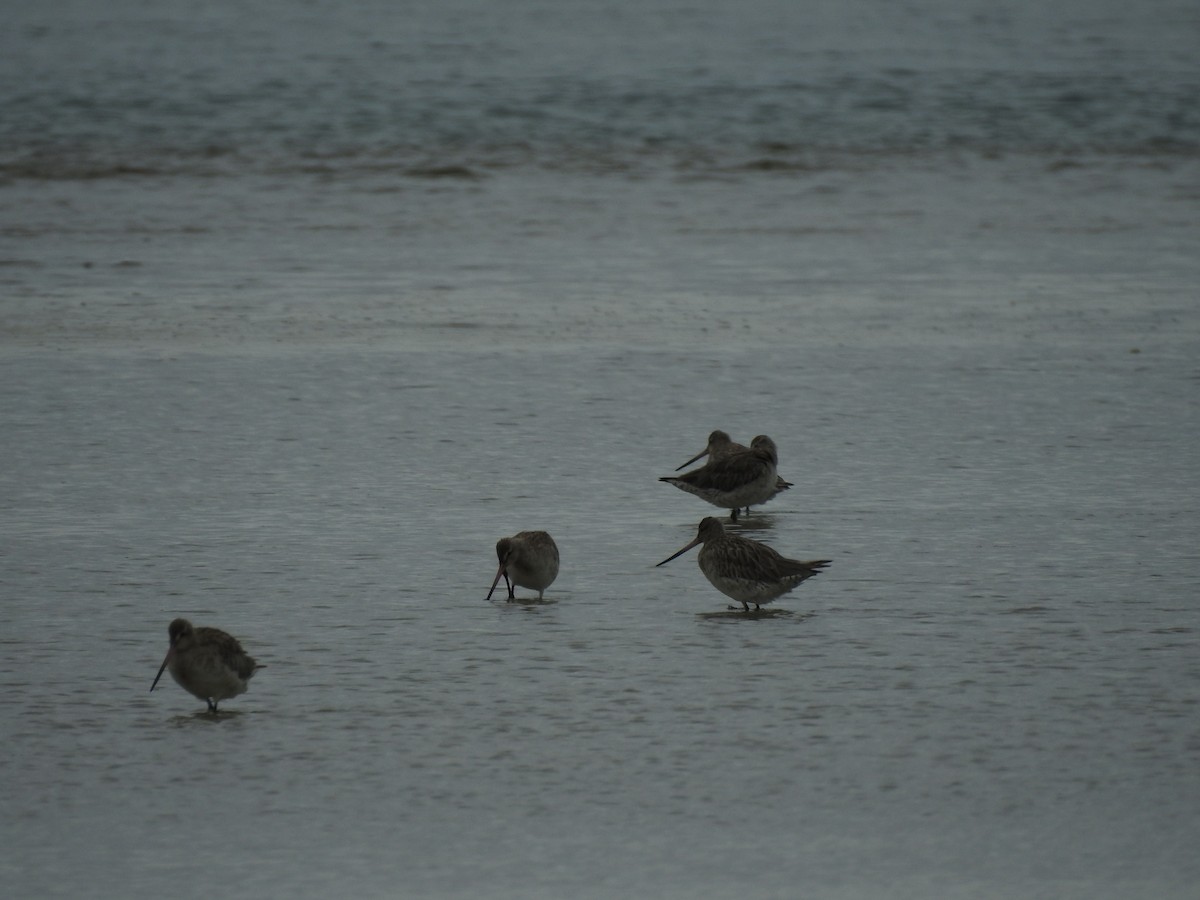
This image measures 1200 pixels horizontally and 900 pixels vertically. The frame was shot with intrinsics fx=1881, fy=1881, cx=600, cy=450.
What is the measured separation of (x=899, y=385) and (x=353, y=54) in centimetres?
4410

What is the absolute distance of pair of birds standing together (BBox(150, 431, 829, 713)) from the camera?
23.8 ft

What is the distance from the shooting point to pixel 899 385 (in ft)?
47.1

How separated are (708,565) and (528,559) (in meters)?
0.86

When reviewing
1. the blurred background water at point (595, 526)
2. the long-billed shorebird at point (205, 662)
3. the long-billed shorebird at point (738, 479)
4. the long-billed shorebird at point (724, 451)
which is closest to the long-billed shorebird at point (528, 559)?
the blurred background water at point (595, 526)

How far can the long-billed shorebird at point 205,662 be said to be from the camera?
723 cm

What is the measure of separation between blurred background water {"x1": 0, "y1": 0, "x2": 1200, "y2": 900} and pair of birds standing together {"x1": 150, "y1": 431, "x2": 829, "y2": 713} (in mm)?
184

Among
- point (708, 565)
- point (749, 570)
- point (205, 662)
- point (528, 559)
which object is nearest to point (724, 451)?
point (708, 565)

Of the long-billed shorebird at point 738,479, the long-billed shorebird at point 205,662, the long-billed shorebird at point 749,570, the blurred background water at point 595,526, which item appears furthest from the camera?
the long-billed shorebird at point 738,479

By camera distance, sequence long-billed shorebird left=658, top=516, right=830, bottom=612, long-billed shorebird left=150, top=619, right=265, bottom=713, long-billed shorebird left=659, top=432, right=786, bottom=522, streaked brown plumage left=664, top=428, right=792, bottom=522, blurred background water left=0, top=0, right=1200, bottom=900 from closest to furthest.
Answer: blurred background water left=0, top=0, right=1200, bottom=900
long-billed shorebird left=150, top=619, right=265, bottom=713
long-billed shorebird left=658, top=516, right=830, bottom=612
long-billed shorebird left=659, top=432, right=786, bottom=522
streaked brown plumage left=664, top=428, right=792, bottom=522

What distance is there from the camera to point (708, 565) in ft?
29.5

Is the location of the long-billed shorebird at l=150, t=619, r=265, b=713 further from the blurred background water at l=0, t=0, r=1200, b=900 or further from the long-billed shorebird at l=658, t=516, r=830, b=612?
Result: the long-billed shorebird at l=658, t=516, r=830, b=612

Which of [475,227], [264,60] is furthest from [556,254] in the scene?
[264,60]

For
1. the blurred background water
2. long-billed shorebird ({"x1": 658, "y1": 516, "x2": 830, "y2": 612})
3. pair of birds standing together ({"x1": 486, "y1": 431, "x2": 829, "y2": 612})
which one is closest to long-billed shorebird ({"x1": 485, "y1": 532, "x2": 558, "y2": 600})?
pair of birds standing together ({"x1": 486, "y1": 431, "x2": 829, "y2": 612})

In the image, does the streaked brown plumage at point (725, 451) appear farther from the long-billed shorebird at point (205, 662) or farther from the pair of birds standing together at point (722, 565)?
the long-billed shorebird at point (205, 662)
